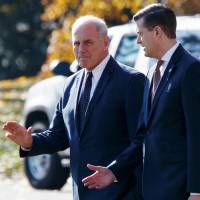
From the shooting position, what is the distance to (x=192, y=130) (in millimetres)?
5180

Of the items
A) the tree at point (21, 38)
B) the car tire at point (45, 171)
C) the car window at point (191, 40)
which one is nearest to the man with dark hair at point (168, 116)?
the car window at point (191, 40)

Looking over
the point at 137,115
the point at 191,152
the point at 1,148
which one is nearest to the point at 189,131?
the point at 191,152

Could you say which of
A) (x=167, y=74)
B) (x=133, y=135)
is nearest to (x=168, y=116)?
(x=167, y=74)

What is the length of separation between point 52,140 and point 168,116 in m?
1.26

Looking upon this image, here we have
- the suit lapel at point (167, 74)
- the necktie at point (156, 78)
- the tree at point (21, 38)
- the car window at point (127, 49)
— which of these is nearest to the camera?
the suit lapel at point (167, 74)

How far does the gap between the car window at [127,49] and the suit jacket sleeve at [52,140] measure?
144 inches

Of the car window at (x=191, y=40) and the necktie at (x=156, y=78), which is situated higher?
the car window at (x=191, y=40)

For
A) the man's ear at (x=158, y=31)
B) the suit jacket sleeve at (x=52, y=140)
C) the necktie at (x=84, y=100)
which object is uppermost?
the man's ear at (x=158, y=31)

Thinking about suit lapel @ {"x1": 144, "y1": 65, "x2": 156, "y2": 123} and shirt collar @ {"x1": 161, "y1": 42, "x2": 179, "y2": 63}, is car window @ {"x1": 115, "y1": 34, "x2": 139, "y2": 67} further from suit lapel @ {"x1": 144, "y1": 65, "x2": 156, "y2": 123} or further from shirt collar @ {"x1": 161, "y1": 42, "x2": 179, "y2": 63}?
shirt collar @ {"x1": 161, "y1": 42, "x2": 179, "y2": 63}

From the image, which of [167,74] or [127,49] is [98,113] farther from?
[127,49]

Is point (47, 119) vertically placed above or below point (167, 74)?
below

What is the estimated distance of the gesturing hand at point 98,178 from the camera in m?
5.56

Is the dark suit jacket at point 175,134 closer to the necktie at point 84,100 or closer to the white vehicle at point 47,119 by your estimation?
the necktie at point 84,100

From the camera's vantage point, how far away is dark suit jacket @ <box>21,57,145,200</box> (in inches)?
236
